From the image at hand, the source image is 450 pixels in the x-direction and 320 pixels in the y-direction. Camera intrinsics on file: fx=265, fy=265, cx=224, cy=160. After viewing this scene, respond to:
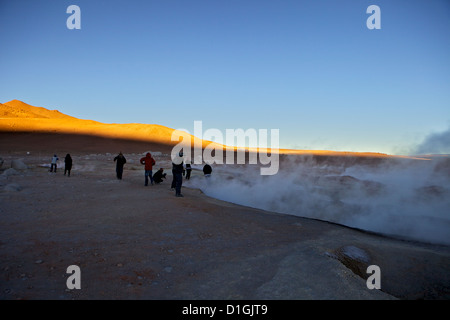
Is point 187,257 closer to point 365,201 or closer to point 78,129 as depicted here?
point 365,201

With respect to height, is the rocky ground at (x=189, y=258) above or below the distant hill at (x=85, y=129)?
below

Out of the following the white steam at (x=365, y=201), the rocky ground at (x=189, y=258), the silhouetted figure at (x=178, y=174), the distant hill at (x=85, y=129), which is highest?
the distant hill at (x=85, y=129)

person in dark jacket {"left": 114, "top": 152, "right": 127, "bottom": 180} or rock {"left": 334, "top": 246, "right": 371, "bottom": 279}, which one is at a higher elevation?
person in dark jacket {"left": 114, "top": 152, "right": 127, "bottom": 180}

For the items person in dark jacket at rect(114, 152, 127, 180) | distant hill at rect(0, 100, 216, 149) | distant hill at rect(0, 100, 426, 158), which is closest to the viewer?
person in dark jacket at rect(114, 152, 127, 180)

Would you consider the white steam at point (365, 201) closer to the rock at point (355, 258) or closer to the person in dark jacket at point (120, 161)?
the person in dark jacket at point (120, 161)

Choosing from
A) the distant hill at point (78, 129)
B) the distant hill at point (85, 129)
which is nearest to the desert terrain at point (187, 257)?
the distant hill at point (85, 129)

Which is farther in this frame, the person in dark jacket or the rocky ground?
the person in dark jacket

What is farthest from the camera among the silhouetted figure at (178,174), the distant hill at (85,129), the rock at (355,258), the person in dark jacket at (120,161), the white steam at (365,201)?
the distant hill at (85,129)

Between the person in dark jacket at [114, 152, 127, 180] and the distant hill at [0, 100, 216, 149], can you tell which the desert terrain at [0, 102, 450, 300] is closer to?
the person in dark jacket at [114, 152, 127, 180]

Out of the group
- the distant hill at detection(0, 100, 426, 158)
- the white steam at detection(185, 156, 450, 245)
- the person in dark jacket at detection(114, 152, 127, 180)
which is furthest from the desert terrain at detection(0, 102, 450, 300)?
the distant hill at detection(0, 100, 426, 158)

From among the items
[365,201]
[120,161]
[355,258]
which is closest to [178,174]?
[120,161]

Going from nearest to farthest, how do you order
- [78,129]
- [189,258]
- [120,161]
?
[189,258] < [120,161] < [78,129]
